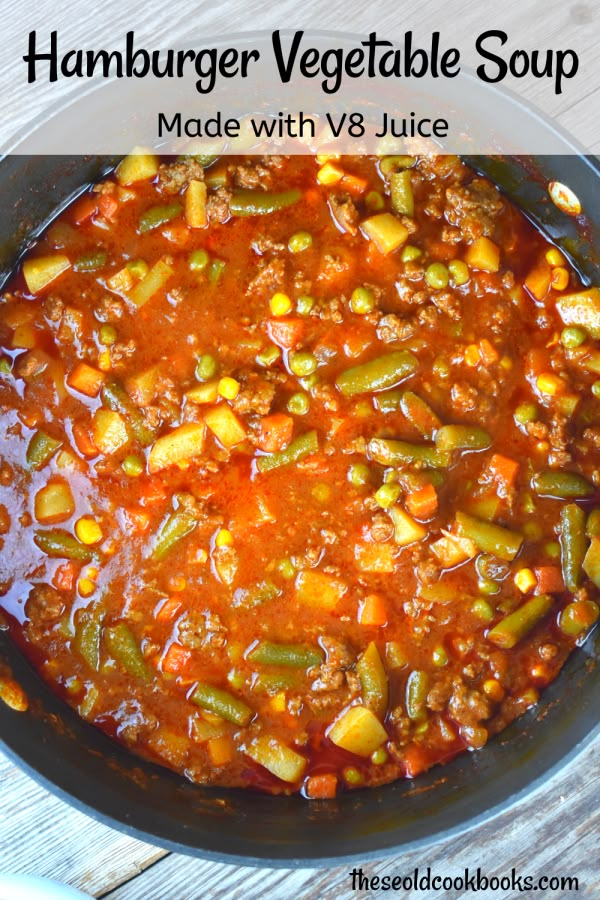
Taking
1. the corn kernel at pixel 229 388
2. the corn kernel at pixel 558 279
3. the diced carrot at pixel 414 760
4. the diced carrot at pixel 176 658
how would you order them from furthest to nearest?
the corn kernel at pixel 558 279 → the diced carrot at pixel 414 760 → the diced carrot at pixel 176 658 → the corn kernel at pixel 229 388

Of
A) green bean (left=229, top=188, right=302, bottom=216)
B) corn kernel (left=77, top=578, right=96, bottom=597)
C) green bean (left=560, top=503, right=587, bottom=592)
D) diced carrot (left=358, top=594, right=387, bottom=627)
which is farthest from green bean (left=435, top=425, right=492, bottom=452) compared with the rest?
corn kernel (left=77, top=578, right=96, bottom=597)

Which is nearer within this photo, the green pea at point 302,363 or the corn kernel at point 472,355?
the green pea at point 302,363

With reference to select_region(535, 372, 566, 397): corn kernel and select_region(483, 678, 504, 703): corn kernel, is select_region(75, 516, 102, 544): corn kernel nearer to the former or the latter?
select_region(483, 678, 504, 703): corn kernel

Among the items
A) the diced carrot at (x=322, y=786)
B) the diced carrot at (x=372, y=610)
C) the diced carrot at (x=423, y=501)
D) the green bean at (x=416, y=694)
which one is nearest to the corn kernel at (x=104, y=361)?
the diced carrot at (x=423, y=501)

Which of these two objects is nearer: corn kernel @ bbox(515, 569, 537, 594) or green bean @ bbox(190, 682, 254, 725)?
green bean @ bbox(190, 682, 254, 725)

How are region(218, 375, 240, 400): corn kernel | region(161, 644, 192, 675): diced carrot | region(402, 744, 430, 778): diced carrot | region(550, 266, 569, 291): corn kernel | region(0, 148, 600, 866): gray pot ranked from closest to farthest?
region(0, 148, 600, 866): gray pot
region(218, 375, 240, 400): corn kernel
region(161, 644, 192, 675): diced carrot
region(402, 744, 430, 778): diced carrot
region(550, 266, 569, 291): corn kernel

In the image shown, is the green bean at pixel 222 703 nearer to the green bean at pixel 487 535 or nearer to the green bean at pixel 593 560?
the green bean at pixel 487 535

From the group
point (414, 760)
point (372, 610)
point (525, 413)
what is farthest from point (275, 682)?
point (525, 413)
